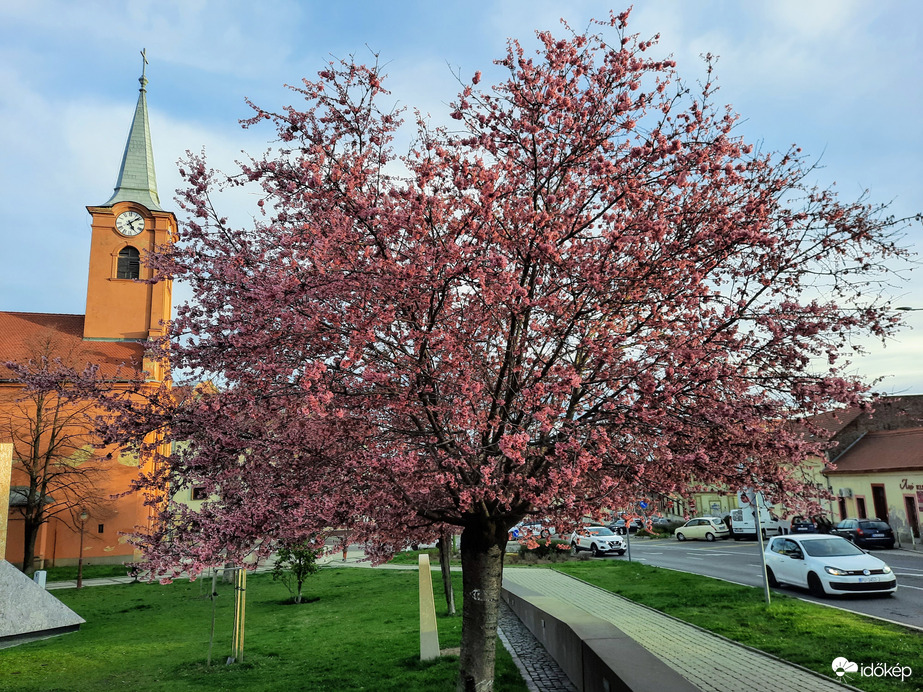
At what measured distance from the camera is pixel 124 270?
40156 millimetres

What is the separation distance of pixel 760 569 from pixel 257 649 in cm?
1616

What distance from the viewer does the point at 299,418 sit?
6094 millimetres

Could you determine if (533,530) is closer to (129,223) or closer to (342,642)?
(342,642)

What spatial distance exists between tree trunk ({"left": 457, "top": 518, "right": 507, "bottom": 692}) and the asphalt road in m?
8.18

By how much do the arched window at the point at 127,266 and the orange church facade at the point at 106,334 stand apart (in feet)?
0.18

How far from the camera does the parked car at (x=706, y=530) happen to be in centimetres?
3844

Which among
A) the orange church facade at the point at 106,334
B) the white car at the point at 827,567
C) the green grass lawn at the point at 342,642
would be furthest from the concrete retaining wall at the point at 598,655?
the orange church facade at the point at 106,334

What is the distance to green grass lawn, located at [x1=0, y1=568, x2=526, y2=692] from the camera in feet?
32.7

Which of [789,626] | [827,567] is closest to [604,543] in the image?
[827,567]

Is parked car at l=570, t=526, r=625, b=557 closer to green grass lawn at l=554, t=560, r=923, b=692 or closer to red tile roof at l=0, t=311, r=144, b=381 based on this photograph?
green grass lawn at l=554, t=560, r=923, b=692

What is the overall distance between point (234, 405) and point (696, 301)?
4.53m

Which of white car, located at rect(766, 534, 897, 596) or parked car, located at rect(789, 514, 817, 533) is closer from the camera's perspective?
white car, located at rect(766, 534, 897, 596)

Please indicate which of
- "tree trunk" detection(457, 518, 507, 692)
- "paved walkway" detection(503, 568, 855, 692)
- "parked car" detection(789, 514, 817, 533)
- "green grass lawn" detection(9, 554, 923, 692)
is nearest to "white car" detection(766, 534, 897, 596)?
"green grass lawn" detection(9, 554, 923, 692)

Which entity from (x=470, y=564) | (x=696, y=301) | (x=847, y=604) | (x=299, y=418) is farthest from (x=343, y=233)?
(x=847, y=604)
